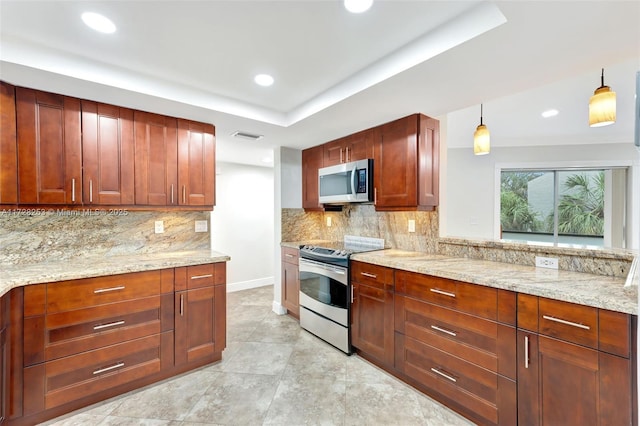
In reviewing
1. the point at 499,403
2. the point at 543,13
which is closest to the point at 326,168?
the point at 543,13

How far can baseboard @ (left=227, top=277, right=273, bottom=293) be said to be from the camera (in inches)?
181

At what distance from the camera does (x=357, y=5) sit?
4.31ft

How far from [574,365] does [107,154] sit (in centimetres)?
333

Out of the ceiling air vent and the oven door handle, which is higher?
the ceiling air vent

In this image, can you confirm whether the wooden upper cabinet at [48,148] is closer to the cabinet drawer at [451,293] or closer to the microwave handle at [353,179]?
the microwave handle at [353,179]

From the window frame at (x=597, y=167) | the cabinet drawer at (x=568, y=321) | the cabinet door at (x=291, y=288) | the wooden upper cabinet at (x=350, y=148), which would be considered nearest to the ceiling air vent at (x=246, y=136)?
the wooden upper cabinet at (x=350, y=148)

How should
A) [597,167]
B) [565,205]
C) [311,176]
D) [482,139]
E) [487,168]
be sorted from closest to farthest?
[482,139], [311,176], [597,167], [565,205], [487,168]

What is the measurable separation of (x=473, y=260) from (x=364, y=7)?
75.8 inches

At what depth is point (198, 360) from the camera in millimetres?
2342

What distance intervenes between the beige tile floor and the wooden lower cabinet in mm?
144

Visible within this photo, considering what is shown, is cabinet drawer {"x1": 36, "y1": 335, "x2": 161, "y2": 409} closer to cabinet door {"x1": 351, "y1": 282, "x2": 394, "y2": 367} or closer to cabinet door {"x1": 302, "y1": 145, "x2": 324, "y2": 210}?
cabinet door {"x1": 351, "y1": 282, "x2": 394, "y2": 367}

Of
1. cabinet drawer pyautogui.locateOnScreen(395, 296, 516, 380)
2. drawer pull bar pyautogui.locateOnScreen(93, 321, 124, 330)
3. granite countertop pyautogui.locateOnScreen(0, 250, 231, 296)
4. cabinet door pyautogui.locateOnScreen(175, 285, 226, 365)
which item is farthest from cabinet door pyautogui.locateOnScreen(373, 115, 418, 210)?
drawer pull bar pyautogui.locateOnScreen(93, 321, 124, 330)

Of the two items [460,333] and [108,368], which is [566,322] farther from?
[108,368]

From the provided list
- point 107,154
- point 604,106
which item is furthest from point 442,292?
point 107,154
